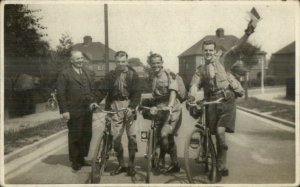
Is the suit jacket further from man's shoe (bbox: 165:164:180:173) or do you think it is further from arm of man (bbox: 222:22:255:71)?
arm of man (bbox: 222:22:255:71)

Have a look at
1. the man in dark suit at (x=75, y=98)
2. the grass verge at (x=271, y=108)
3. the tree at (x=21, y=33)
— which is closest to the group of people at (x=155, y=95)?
the man in dark suit at (x=75, y=98)

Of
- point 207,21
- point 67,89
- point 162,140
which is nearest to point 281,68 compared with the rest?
point 207,21

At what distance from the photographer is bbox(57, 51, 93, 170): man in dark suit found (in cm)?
412

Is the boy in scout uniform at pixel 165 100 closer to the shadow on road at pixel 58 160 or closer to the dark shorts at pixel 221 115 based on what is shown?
the dark shorts at pixel 221 115

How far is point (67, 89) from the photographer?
13.5 feet

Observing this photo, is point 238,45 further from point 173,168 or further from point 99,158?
point 99,158

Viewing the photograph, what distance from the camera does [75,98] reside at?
4129 mm

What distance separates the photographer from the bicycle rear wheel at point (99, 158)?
3697 millimetres

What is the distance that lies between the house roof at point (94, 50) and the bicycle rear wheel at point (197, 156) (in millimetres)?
1336

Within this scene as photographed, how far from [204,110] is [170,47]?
93 centimetres

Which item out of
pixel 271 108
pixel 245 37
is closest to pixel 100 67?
pixel 245 37

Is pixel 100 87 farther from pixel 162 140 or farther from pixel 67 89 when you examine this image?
pixel 162 140

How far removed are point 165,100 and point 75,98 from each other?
1.06 m

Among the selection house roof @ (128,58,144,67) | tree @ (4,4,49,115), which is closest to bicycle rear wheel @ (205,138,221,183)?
house roof @ (128,58,144,67)
